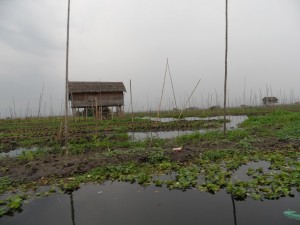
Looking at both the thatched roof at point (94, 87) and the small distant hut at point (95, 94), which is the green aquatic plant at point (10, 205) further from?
the thatched roof at point (94, 87)

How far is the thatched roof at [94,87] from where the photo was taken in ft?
91.7

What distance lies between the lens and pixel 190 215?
4.25 m

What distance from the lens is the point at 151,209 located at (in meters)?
4.58

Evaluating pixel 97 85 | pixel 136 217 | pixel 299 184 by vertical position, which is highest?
pixel 97 85

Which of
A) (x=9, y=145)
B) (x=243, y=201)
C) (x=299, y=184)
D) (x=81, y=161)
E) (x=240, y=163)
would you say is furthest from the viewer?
(x=9, y=145)

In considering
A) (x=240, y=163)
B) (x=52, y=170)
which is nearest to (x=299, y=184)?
(x=240, y=163)

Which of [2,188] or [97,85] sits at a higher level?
[97,85]

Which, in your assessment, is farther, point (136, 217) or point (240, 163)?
point (240, 163)

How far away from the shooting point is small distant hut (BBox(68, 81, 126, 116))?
28.0 meters

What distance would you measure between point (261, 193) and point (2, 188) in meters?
5.58

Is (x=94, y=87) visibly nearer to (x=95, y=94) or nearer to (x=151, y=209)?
(x=95, y=94)

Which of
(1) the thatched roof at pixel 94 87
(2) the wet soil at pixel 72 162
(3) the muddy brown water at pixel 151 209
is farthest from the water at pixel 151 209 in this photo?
(1) the thatched roof at pixel 94 87

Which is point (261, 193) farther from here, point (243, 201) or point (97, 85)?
point (97, 85)

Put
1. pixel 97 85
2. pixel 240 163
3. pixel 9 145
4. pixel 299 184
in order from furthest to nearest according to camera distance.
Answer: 1. pixel 97 85
2. pixel 9 145
3. pixel 240 163
4. pixel 299 184
